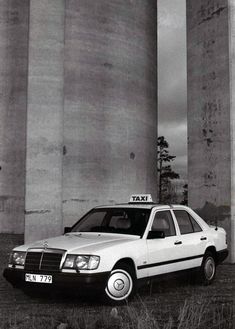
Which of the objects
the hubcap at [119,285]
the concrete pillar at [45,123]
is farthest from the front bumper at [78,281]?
the concrete pillar at [45,123]

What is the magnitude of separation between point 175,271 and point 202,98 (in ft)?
17.9

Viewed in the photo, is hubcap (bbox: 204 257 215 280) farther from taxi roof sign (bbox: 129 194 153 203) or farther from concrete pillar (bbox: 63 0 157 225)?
concrete pillar (bbox: 63 0 157 225)

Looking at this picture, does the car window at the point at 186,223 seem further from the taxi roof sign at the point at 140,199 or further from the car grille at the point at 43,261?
the car grille at the point at 43,261

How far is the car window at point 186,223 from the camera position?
7879mm

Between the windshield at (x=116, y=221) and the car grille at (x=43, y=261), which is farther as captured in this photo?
the windshield at (x=116, y=221)

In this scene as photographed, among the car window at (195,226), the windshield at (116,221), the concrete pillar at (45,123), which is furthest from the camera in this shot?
the concrete pillar at (45,123)

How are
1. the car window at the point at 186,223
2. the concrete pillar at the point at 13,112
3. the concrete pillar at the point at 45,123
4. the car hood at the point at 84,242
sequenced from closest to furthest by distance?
the car hood at the point at 84,242 < the car window at the point at 186,223 < the concrete pillar at the point at 45,123 < the concrete pillar at the point at 13,112

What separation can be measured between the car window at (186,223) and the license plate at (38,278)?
7.93 feet

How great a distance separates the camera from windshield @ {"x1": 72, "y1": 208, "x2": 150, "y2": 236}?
728cm

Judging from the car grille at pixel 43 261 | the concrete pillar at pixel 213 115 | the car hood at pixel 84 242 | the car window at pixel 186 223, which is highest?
the concrete pillar at pixel 213 115

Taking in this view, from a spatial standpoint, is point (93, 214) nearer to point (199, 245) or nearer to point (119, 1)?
point (199, 245)

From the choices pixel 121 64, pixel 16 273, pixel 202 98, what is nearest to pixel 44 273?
pixel 16 273

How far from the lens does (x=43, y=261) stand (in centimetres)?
645

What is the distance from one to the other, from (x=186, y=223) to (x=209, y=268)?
863 millimetres
